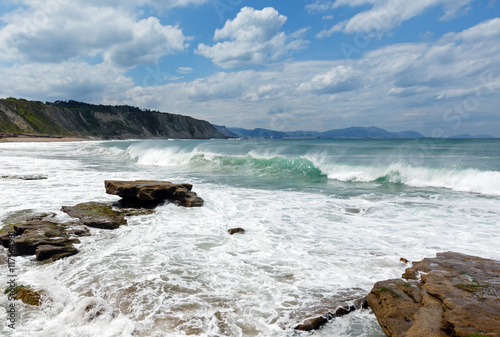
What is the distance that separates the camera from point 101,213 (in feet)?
30.7

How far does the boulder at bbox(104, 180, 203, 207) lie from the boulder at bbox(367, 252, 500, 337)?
25.9 feet

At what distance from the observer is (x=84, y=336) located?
12.5 ft

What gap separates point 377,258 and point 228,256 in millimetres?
3194

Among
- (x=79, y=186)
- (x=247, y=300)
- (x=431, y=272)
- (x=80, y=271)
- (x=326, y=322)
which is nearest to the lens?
(x=326, y=322)

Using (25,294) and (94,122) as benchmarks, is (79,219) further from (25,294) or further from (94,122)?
(94,122)

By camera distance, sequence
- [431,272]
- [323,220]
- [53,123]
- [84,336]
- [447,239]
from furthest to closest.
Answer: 1. [53,123]
2. [323,220]
3. [447,239]
4. [431,272]
5. [84,336]

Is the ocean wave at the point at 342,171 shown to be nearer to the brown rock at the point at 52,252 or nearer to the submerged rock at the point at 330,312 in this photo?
the submerged rock at the point at 330,312

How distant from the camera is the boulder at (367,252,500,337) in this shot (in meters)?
3.45

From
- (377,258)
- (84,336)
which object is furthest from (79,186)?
Result: (377,258)

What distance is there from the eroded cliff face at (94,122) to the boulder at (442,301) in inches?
4175

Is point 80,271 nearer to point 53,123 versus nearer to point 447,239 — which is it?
point 447,239

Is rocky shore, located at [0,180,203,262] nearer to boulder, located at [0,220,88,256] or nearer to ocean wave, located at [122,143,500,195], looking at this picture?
boulder, located at [0,220,88,256]

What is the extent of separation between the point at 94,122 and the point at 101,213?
5609 inches

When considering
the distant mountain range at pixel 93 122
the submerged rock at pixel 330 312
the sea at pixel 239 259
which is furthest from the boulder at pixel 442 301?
the distant mountain range at pixel 93 122
